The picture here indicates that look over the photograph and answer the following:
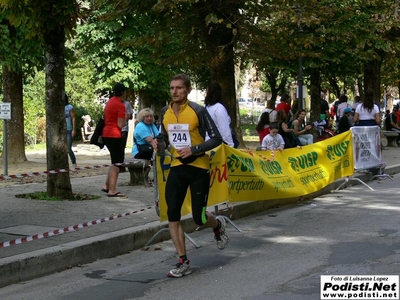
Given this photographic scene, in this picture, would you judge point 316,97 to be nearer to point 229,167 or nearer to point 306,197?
point 306,197

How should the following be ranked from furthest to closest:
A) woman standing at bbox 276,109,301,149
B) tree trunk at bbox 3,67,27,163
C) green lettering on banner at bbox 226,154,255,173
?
tree trunk at bbox 3,67,27,163, woman standing at bbox 276,109,301,149, green lettering on banner at bbox 226,154,255,173

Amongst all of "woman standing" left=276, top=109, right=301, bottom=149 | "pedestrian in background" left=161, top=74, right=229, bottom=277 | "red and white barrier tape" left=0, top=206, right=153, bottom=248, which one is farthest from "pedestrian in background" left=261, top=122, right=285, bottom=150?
"pedestrian in background" left=161, top=74, right=229, bottom=277

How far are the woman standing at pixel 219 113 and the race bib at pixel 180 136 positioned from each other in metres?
3.62

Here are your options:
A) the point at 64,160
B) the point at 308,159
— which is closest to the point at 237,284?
the point at 64,160

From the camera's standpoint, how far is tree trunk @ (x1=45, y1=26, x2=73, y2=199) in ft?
41.3

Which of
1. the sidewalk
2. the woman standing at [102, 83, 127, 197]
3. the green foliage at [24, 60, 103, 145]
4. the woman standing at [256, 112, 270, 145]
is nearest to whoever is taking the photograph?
the sidewalk

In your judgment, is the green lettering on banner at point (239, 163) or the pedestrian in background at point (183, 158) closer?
the pedestrian in background at point (183, 158)

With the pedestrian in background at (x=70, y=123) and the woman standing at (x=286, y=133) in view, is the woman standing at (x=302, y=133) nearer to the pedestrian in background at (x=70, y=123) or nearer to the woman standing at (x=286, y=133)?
the woman standing at (x=286, y=133)

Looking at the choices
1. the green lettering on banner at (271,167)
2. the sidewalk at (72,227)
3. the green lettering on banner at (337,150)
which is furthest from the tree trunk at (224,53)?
the green lettering on banner at (271,167)

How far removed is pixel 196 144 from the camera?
7895 mm

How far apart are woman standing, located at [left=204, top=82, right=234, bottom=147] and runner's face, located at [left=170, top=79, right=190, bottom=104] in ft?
11.9

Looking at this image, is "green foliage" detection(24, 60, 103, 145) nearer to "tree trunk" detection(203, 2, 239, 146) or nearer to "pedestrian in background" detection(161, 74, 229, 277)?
"tree trunk" detection(203, 2, 239, 146)

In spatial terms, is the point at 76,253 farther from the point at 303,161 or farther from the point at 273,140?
the point at 273,140

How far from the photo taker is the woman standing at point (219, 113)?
1166cm
